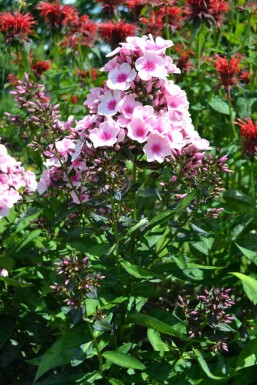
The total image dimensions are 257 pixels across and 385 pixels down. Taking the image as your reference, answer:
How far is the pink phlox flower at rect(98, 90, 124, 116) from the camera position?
2016 mm

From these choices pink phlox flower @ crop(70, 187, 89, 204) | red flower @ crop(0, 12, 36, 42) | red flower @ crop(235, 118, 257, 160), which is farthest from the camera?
red flower @ crop(0, 12, 36, 42)

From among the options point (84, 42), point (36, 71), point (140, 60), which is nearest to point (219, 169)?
point (140, 60)

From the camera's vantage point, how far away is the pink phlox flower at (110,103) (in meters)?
2.02

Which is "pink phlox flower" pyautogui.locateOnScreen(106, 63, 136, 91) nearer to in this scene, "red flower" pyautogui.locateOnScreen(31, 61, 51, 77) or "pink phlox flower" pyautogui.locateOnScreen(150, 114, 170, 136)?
"pink phlox flower" pyautogui.locateOnScreen(150, 114, 170, 136)

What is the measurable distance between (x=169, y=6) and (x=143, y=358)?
180 cm

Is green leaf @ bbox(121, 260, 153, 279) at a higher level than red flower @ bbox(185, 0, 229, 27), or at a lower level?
lower

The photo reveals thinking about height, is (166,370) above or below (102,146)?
below

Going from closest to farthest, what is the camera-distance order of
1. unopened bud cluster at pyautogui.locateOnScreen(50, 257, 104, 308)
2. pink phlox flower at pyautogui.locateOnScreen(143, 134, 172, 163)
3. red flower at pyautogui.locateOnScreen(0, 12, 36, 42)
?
unopened bud cluster at pyautogui.locateOnScreen(50, 257, 104, 308) → pink phlox flower at pyautogui.locateOnScreen(143, 134, 172, 163) → red flower at pyautogui.locateOnScreen(0, 12, 36, 42)

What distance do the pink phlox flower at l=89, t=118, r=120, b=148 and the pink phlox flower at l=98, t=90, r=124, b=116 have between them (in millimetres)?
46

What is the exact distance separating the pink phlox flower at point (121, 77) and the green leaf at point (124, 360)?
84 cm

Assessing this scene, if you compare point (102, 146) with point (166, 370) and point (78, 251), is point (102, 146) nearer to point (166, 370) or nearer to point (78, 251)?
point (78, 251)

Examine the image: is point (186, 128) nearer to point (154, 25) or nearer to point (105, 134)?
point (105, 134)

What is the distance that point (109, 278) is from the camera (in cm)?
222

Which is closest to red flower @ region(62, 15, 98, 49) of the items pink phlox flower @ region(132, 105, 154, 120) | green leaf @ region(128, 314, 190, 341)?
pink phlox flower @ region(132, 105, 154, 120)
